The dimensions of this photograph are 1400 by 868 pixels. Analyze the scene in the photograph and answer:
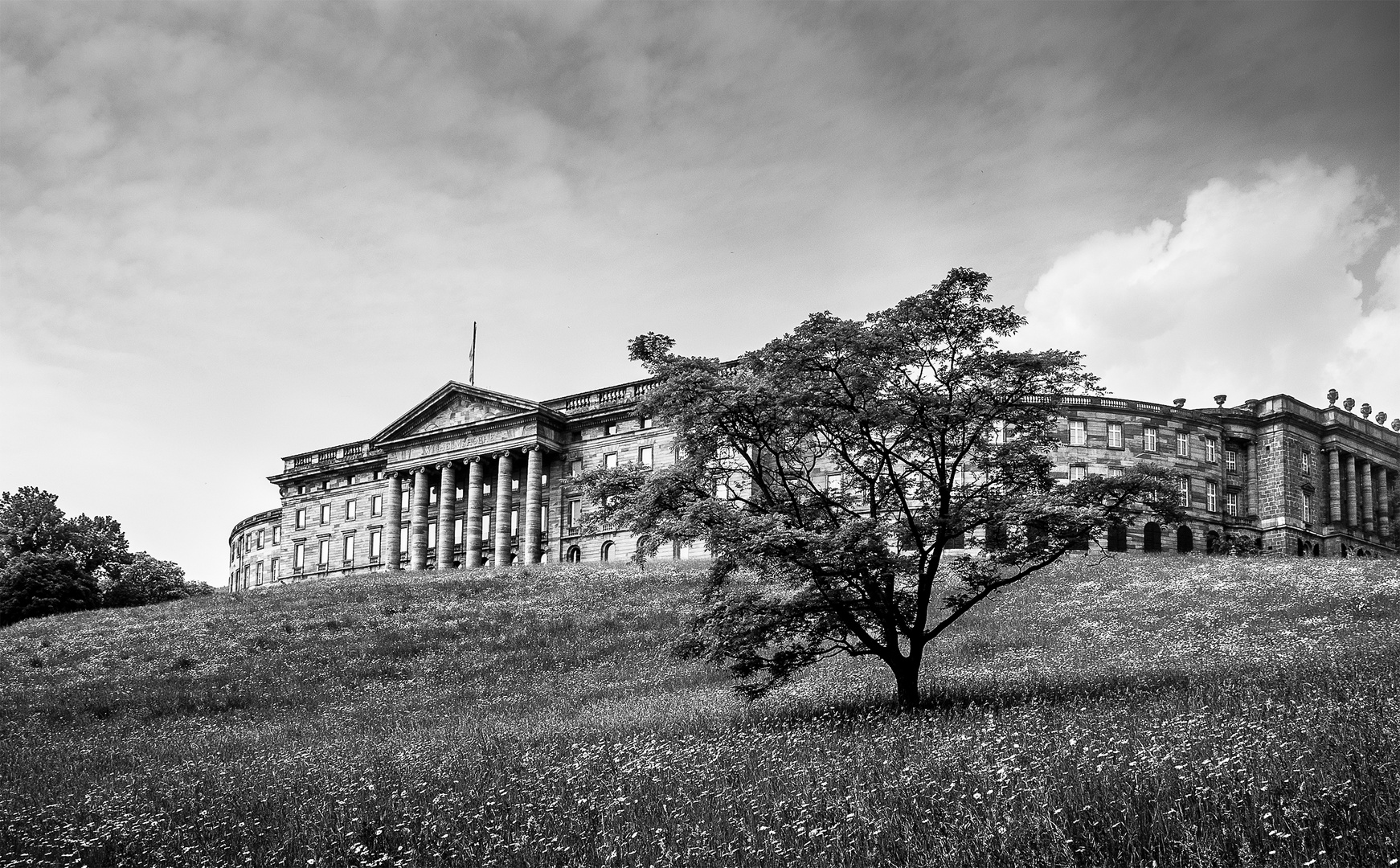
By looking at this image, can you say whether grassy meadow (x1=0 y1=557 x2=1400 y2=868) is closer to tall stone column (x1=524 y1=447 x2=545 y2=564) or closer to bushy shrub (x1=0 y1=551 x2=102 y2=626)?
bushy shrub (x1=0 y1=551 x2=102 y2=626)

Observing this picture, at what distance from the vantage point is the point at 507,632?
41.5 meters

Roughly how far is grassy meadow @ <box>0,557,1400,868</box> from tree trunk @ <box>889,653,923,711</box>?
0.56 meters

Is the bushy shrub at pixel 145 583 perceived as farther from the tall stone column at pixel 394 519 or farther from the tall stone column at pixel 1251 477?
the tall stone column at pixel 1251 477

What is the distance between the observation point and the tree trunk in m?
20.3

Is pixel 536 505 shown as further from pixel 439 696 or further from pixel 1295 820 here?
pixel 1295 820

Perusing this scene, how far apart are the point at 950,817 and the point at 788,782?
3.10 metres

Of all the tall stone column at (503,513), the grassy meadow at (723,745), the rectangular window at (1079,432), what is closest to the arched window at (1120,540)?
the rectangular window at (1079,432)

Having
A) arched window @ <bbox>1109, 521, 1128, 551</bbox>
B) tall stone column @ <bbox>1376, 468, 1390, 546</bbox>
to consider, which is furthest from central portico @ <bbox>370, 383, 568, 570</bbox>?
tall stone column @ <bbox>1376, 468, 1390, 546</bbox>

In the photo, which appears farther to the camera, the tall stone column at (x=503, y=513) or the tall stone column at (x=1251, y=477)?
the tall stone column at (x=503, y=513)

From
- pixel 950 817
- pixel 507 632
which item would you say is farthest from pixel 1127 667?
pixel 507 632

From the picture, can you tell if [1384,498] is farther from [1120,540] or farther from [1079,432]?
[1079,432]

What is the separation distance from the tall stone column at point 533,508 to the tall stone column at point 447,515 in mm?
6830

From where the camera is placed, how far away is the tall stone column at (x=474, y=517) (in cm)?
7750

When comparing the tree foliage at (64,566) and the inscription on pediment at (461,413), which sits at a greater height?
the inscription on pediment at (461,413)
